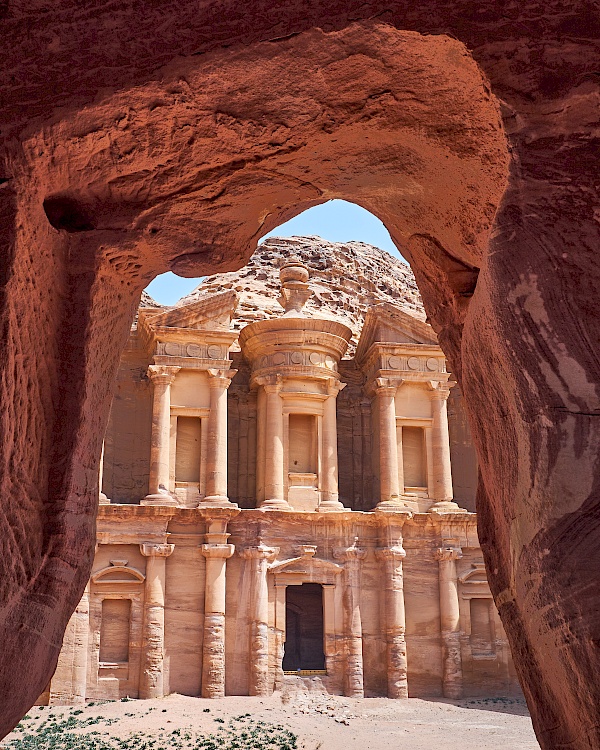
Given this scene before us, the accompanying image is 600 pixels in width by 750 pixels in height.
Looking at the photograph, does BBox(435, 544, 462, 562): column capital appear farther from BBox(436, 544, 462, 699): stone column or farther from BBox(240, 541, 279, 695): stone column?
BBox(240, 541, 279, 695): stone column

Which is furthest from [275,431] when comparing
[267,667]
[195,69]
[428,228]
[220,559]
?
[195,69]

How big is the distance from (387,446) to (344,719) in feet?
24.3

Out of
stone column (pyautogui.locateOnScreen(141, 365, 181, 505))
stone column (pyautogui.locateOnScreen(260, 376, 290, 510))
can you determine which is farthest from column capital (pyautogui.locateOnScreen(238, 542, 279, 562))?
stone column (pyautogui.locateOnScreen(141, 365, 181, 505))

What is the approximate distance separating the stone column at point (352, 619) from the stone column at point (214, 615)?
9.22ft

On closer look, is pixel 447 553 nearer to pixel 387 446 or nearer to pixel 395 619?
pixel 395 619

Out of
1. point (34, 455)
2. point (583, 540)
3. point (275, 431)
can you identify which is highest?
point (275, 431)

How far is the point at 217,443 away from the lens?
20.3 m

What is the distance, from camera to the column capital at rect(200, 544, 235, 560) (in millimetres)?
18750

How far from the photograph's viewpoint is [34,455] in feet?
11.7

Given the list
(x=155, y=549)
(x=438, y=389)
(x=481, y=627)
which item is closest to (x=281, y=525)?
(x=155, y=549)

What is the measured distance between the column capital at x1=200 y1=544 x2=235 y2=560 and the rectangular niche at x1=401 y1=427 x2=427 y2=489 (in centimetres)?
530

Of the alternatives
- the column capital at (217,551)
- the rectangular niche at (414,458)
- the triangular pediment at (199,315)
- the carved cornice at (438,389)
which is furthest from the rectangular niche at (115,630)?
the carved cornice at (438,389)

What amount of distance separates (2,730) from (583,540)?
241 centimetres

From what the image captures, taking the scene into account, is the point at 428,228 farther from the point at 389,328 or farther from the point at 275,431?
the point at 389,328
